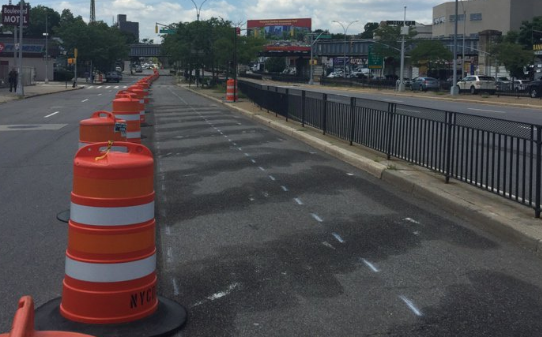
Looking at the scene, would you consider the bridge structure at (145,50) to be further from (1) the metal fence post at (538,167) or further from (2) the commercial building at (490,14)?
(1) the metal fence post at (538,167)

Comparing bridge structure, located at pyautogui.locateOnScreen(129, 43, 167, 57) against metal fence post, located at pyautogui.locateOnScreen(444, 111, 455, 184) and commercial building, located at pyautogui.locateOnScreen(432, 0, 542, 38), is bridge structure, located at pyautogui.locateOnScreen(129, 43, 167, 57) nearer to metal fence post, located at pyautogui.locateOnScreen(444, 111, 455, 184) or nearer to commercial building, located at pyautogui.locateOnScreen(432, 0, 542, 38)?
commercial building, located at pyautogui.locateOnScreen(432, 0, 542, 38)

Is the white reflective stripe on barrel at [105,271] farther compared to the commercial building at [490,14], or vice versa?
the commercial building at [490,14]

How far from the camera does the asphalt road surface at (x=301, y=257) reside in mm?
5191

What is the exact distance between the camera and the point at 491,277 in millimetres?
6227

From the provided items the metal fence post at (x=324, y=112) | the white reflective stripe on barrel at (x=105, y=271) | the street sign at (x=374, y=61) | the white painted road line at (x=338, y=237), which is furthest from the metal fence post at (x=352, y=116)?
the street sign at (x=374, y=61)

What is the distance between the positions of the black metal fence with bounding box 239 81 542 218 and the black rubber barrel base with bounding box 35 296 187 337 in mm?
4850

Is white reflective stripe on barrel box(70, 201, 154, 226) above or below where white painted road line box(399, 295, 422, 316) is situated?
above

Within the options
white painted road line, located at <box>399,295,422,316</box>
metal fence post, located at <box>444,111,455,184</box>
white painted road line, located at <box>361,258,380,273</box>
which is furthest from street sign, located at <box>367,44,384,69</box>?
white painted road line, located at <box>399,295,422,316</box>

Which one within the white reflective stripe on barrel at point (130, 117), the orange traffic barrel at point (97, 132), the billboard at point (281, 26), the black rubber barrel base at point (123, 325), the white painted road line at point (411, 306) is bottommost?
the white painted road line at point (411, 306)

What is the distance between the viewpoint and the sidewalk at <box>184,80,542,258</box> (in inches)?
293

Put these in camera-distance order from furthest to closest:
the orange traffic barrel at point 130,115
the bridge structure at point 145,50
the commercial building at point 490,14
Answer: the bridge structure at point 145,50 → the commercial building at point 490,14 → the orange traffic barrel at point 130,115

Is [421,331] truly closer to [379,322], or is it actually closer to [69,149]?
[379,322]

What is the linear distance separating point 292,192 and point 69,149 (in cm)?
790

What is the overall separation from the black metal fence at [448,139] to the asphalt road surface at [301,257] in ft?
3.09
